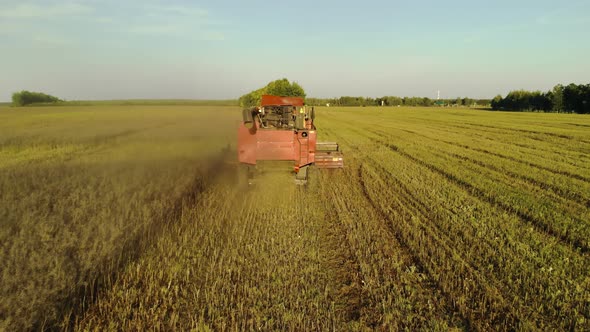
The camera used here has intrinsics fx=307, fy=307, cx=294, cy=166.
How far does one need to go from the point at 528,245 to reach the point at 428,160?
7.47m

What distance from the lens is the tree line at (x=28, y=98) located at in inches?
2184

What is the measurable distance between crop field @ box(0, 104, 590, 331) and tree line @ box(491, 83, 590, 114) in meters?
55.7

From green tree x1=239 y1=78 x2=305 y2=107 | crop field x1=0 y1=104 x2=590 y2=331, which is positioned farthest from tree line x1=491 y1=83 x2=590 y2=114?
crop field x1=0 y1=104 x2=590 y2=331

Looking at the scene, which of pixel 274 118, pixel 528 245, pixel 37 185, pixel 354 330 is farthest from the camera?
pixel 274 118

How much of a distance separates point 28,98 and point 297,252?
7529 cm

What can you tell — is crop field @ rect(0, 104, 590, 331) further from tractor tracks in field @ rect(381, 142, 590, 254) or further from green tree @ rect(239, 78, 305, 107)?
green tree @ rect(239, 78, 305, 107)

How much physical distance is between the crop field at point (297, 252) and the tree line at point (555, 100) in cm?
5565

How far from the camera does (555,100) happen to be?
53750mm

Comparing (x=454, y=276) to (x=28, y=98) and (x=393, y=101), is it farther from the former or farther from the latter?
(x=393, y=101)

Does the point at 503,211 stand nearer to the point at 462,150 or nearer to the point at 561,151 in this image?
the point at 462,150

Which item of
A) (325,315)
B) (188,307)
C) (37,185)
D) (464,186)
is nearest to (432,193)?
(464,186)

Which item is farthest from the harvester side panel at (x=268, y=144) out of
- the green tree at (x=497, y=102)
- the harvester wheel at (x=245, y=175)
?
the green tree at (x=497, y=102)

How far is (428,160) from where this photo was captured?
38.7 ft

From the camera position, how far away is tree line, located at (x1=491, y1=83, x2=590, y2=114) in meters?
49.1
